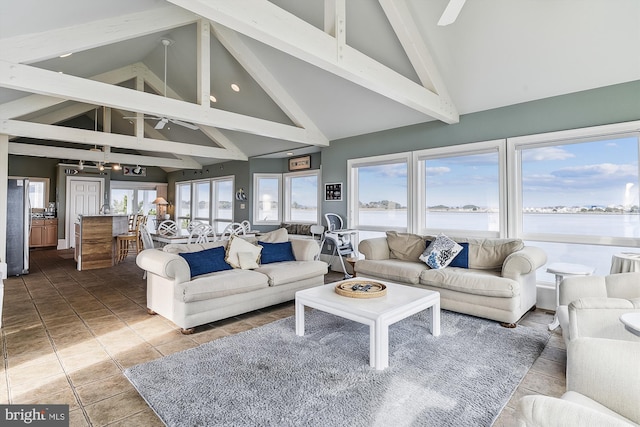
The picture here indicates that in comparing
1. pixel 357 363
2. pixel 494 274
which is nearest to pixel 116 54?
pixel 357 363

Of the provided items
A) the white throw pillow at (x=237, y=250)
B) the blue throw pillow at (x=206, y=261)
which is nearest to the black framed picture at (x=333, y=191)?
the white throw pillow at (x=237, y=250)

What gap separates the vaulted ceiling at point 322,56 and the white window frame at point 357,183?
21.2 inches

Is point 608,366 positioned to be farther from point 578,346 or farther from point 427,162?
point 427,162

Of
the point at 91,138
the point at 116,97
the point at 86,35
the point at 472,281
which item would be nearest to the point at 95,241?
the point at 91,138

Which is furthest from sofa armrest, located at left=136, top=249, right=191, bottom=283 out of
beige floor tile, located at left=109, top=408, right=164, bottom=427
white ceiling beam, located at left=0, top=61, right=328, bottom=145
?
white ceiling beam, located at left=0, top=61, right=328, bottom=145

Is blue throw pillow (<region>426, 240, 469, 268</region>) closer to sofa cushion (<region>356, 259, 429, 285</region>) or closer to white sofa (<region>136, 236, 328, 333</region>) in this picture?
sofa cushion (<region>356, 259, 429, 285</region>)

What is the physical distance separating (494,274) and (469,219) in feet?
4.00

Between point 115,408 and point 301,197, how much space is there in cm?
615

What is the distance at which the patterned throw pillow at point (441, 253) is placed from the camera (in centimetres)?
399

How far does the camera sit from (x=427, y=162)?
5.07 meters

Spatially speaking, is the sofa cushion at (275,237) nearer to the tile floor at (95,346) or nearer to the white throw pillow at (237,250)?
the white throw pillow at (237,250)

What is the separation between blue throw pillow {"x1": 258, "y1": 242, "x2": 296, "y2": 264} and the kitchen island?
4.27 meters

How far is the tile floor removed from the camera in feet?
6.70

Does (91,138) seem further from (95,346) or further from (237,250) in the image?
(95,346)
